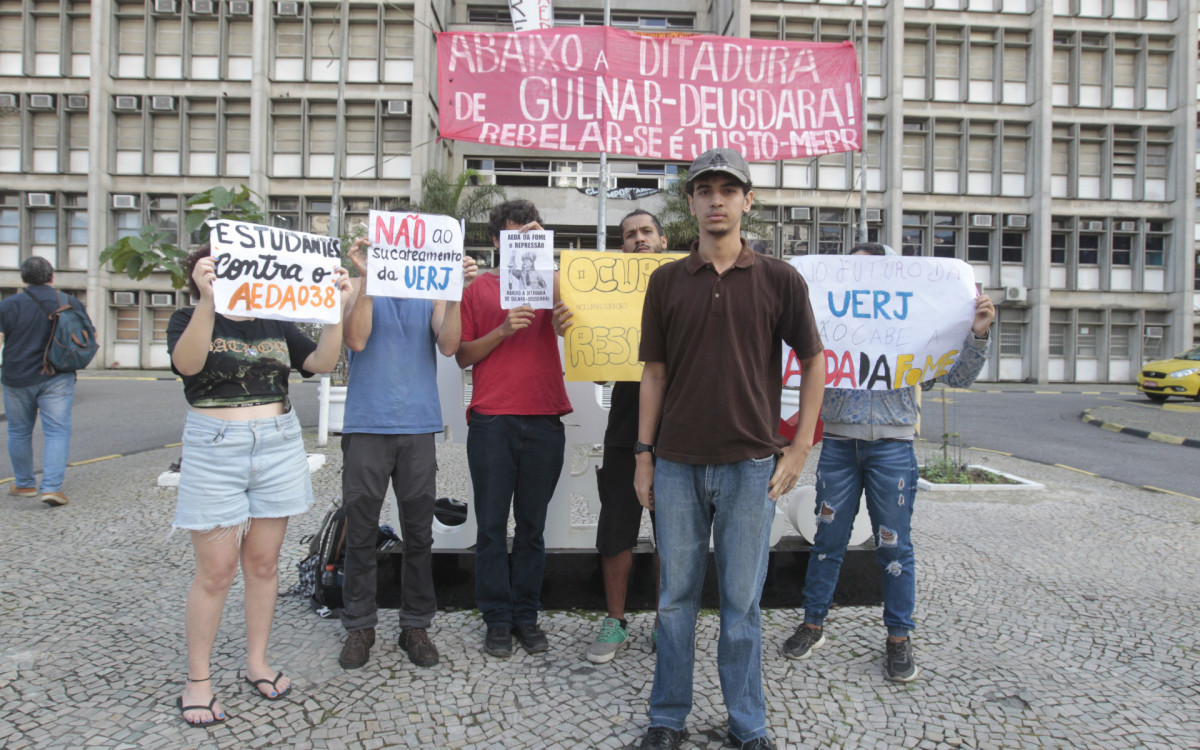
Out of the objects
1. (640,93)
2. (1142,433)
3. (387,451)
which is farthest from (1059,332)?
(387,451)

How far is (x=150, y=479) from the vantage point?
24.6 feet

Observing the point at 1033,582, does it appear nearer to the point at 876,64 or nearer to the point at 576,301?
the point at 576,301

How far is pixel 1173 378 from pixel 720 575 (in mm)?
21420

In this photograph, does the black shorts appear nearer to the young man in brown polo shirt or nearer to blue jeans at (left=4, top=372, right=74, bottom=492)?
the young man in brown polo shirt

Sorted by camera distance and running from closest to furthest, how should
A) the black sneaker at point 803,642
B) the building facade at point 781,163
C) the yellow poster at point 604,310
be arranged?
the black sneaker at point 803,642 → the yellow poster at point 604,310 → the building facade at point 781,163

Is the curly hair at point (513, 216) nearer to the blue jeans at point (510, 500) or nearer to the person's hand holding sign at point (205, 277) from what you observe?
the blue jeans at point (510, 500)

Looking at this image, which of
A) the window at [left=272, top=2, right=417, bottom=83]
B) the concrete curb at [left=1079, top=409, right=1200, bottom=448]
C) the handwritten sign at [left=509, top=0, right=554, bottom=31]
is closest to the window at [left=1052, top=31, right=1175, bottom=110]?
the concrete curb at [left=1079, top=409, right=1200, bottom=448]

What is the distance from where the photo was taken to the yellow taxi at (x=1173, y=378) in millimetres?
18397

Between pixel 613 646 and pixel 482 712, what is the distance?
756 millimetres

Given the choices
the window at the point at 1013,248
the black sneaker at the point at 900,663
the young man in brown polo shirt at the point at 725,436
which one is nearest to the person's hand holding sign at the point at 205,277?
the young man in brown polo shirt at the point at 725,436

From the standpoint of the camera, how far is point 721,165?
102 inches

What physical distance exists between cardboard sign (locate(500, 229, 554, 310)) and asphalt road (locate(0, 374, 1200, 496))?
753cm

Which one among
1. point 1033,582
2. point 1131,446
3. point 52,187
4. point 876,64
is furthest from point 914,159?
point 52,187

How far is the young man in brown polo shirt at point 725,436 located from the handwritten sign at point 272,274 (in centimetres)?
152
